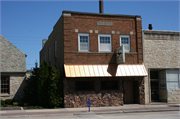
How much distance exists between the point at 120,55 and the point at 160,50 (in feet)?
16.3

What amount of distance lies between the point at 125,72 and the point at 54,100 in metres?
6.39

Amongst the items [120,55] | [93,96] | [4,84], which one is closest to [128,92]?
[93,96]

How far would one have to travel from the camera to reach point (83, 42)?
1906 centimetres

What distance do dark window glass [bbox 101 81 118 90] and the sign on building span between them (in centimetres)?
191

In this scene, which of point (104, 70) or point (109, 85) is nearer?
point (104, 70)

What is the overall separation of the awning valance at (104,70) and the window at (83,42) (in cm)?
157

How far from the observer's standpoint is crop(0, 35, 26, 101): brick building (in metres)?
20.6

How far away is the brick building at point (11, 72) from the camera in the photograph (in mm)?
20594

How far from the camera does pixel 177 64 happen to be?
69.9 feet

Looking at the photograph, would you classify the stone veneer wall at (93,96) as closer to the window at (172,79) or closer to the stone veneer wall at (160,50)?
the stone veneer wall at (160,50)

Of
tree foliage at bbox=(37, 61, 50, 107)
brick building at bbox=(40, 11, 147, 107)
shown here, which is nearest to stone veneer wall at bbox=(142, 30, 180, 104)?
brick building at bbox=(40, 11, 147, 107)

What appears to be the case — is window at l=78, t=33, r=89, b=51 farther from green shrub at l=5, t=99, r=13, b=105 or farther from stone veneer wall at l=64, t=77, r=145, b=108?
green shrub at l=5, t=99, r=13, b=105

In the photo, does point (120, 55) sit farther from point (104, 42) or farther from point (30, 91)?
point (30, 91)

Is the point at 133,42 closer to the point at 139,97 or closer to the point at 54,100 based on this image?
the point at 139,97
